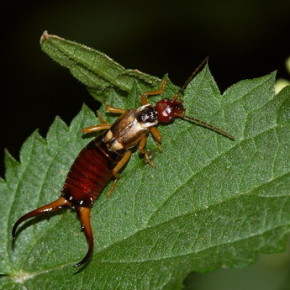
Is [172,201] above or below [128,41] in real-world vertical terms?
below

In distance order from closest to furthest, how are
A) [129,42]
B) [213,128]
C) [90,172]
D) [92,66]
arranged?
[213,128], [92,66], [90,172], [129,42]

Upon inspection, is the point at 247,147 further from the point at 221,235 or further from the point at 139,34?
the point at 139,34

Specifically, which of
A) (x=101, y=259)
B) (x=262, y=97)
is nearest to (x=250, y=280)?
(x=101, y=259)

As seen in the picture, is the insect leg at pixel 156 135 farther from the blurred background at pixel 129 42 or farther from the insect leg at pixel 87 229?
the blurred background at pixel 129 42

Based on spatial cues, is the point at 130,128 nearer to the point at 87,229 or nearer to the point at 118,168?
the point at 118,168

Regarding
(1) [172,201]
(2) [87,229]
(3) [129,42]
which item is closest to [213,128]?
(1) [172,201]

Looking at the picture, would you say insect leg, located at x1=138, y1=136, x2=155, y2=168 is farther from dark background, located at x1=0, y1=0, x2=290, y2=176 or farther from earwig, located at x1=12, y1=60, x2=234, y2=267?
dark background, located at x1=0, y1=0, x2=290, y2=176

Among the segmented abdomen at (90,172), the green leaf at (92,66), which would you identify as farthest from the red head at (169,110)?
the segmented abdomen at (90,172)
